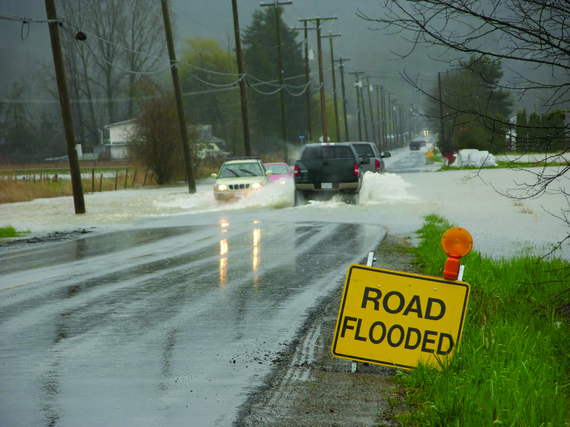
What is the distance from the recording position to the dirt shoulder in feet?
14.0

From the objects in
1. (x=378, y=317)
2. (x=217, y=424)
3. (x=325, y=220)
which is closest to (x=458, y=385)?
(x=378, y=317)

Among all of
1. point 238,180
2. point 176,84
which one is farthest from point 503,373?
point 176,84

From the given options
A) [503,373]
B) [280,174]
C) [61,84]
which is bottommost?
[503,373]

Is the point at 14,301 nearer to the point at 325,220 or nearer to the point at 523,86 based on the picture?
the point at 523,86

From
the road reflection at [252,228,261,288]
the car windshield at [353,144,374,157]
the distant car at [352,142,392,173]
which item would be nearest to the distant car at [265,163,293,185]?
the distant car at [352,142,392,173]

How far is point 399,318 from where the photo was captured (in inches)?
198

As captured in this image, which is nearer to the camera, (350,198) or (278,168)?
(350,198)

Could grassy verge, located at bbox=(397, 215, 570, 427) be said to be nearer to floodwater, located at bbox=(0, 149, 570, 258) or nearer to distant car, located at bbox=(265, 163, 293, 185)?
floodwater, located at bbox=(0, 149, 570, 258)

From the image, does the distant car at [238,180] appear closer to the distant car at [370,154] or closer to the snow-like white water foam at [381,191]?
the snow-like white water foam at [381,191]

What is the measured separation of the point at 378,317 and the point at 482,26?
2.38 m

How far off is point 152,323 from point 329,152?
15979 millimetres

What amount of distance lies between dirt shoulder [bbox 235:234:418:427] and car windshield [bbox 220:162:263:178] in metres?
17.6

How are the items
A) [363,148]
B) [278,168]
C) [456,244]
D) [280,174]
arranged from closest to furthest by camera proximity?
[456,244] < [280,174] < [278,168] < [363,148]

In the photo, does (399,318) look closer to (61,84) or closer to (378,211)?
(378,211)
